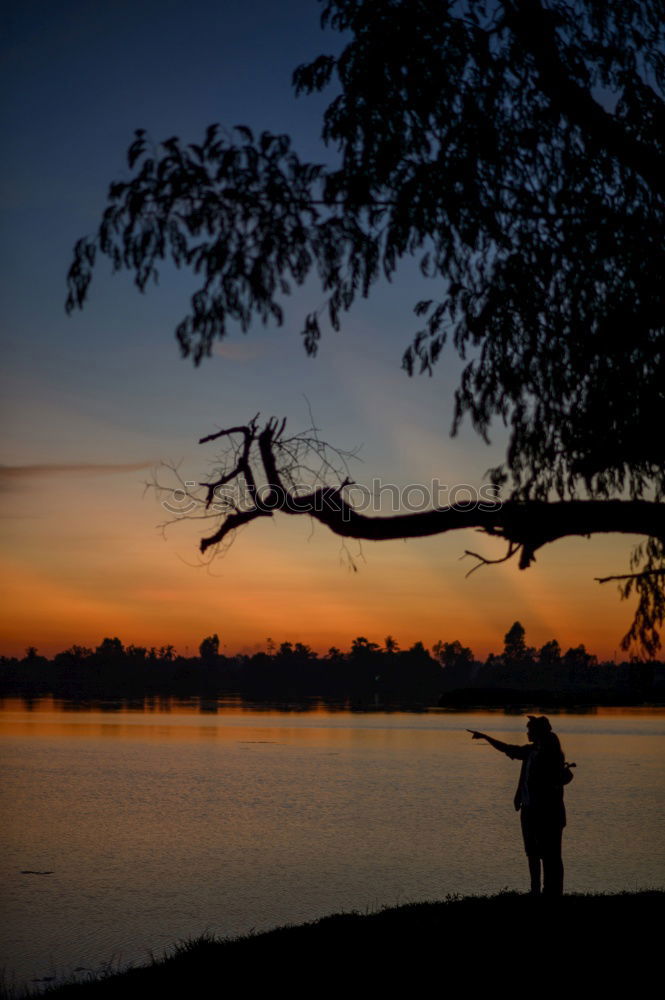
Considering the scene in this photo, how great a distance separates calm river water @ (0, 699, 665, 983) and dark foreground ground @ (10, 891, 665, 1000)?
819 centimetres

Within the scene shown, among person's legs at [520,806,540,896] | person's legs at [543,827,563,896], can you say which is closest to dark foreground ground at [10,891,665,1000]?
person's legs at [543,827,563,896]

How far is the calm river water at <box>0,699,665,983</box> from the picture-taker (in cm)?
1923

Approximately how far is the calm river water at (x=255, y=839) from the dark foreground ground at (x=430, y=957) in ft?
26.9

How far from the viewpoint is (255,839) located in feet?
96.4

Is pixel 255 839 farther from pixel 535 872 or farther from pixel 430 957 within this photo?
pixel 430 957

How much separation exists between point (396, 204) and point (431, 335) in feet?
3.49

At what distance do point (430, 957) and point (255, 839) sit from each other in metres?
23.3

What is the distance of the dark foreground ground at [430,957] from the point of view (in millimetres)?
6684

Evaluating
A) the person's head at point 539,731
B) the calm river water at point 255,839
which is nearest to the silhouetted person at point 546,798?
the person's head at point 539,731

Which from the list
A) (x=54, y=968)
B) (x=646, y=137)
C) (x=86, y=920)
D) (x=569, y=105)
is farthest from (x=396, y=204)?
(x=86, y=920)

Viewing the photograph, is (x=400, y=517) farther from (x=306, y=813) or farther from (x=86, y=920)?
(x=306, y=813)

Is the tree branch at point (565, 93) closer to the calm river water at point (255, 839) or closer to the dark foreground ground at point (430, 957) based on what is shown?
the dark foreground ground at point (430, 957)

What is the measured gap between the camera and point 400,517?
260 inches

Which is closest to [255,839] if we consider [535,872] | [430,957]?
[535,872]
